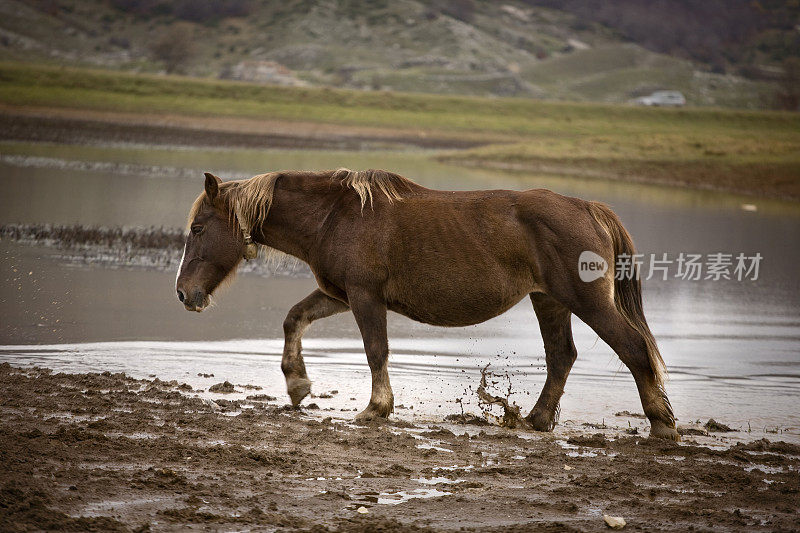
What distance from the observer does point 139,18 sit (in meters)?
159

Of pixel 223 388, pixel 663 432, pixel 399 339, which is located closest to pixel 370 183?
pixel 223 388

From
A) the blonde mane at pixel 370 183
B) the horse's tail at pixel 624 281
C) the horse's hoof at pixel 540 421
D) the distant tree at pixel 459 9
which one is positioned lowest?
the horse's hoof at pixel 540 421

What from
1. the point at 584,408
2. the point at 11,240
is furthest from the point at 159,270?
the point at 584,408

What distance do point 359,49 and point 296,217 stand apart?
5384 inches

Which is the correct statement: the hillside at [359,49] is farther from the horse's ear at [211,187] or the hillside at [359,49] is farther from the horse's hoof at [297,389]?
the horse's hoof at [297,389]

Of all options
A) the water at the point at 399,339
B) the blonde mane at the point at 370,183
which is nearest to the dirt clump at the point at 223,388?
the water at the point at 399,339

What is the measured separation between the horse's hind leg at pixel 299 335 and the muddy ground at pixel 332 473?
0.70 ft

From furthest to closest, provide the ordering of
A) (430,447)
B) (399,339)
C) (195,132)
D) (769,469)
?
(195,132), (399,339), (430,447), (769,469)

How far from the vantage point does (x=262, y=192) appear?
7.99 m

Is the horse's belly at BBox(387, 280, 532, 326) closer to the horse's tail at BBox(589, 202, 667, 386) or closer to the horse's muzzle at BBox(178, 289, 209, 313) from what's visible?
the horse's tail at BBox(589, 202, 667, 386)

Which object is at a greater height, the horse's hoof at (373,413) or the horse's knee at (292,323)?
the horse's knee at (292,323)

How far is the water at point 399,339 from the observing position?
28.9 feet

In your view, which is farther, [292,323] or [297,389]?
[292,323]

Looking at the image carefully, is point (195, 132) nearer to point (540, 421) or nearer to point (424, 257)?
point (424, 257)
